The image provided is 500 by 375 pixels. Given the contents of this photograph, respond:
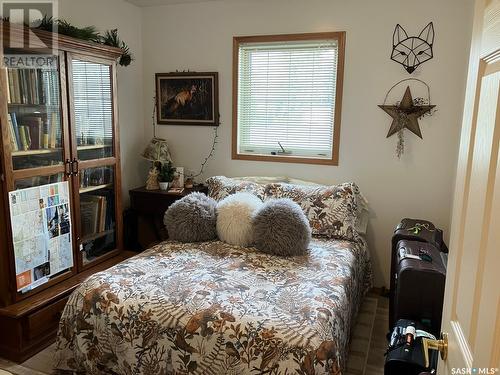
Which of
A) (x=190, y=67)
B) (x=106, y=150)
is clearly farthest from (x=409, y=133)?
(x=106, y=150)

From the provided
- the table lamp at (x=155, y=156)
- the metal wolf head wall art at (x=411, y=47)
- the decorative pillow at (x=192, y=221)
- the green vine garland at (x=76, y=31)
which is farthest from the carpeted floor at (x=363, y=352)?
the green vine garland at (x=76, y=31)

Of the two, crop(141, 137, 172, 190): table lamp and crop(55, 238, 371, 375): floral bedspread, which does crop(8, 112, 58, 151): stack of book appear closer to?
crop(55, 238, 371, 375): floral bedspread

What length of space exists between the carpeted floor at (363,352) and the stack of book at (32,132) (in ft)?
4.30

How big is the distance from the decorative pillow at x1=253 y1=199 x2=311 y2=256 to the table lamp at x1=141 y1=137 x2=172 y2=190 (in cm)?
141

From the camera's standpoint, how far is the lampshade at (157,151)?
3.75 m

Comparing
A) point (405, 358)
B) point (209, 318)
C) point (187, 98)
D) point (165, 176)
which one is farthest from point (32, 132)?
point (405, 358)

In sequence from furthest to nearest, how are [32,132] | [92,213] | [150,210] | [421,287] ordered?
[150,210] < [92,213] < [32,132] < [421,287]

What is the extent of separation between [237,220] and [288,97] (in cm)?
137

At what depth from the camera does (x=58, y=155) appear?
265cm

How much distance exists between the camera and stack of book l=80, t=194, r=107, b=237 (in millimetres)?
2943

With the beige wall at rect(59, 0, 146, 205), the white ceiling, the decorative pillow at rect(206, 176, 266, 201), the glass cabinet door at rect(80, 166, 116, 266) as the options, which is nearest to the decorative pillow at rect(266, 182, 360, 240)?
the decorative pillow at rect(206, 176, 266, 201)

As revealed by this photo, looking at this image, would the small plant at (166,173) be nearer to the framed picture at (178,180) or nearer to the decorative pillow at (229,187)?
the framed picture at (178,180)

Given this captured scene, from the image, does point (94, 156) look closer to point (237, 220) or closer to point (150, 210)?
point (150, 210)

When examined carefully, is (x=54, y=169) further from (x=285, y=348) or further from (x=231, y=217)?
(x=285, y=348)
